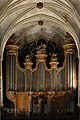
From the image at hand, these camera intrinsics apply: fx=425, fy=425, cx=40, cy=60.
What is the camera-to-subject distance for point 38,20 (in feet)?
86.1

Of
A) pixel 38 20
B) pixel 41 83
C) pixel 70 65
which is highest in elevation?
pixel 38 20

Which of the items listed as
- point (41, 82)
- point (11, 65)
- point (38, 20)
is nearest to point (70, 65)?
point (41, 82)

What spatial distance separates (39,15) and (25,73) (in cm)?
455

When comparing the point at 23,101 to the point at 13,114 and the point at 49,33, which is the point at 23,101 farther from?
the point at 49,33

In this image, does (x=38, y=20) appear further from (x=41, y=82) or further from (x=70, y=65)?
(x=41, y=82)

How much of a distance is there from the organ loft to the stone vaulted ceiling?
1.13 metres

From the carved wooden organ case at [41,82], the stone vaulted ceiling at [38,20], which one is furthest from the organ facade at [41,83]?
the stone vaulted ceiling at [38,20]

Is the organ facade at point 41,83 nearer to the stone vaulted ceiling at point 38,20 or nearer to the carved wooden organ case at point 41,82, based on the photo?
the carved wooden organ case at point 41,82

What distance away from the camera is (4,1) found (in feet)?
68.0

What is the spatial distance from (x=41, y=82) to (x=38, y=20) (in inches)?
164

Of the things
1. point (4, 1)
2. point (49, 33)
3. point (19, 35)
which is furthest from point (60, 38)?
point (4, 1)

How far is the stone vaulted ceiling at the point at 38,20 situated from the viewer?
21.5m


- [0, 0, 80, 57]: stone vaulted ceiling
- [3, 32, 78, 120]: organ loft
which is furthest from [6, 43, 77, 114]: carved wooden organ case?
[0, 0, 80, 57]: stone vaulted ceiling

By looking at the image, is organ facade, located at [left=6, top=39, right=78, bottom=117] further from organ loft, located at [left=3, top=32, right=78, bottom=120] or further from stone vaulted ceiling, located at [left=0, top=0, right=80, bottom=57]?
stone vaulted ceiling, located at [left=0, top=0, right=80, bottom=57]
